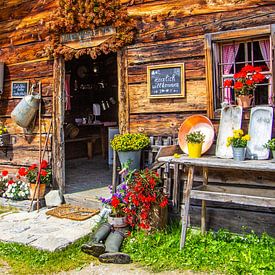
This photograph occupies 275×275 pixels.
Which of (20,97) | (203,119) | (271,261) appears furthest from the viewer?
(20,97)

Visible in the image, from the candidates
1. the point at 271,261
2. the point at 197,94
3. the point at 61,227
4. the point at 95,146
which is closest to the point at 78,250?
the point at 61,227

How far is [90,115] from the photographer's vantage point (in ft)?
35.9

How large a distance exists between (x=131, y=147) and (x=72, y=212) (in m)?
1.66

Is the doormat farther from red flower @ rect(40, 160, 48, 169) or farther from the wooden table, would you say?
the wooden table

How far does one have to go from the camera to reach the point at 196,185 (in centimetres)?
530

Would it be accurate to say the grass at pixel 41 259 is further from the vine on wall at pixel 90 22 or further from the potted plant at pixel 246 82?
the vine on wall at pixel 90 22

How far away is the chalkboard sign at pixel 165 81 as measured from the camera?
5.38 metres

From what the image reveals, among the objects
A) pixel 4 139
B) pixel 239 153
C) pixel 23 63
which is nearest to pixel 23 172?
pixel 4 139

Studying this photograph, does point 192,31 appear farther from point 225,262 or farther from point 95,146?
point 95,146

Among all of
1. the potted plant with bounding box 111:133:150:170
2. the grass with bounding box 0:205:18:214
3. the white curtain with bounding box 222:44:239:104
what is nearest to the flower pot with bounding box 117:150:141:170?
the potted plant with bounding box 111:133:150:170

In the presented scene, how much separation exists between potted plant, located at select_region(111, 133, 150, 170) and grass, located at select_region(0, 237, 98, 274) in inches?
55.9

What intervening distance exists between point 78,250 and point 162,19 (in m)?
3.57

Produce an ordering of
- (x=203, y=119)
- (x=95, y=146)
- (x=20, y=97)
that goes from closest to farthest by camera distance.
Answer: (x=203, y=119) → (x=20, y=97) → (x=95, y=146)

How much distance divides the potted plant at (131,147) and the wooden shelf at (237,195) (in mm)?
1113
